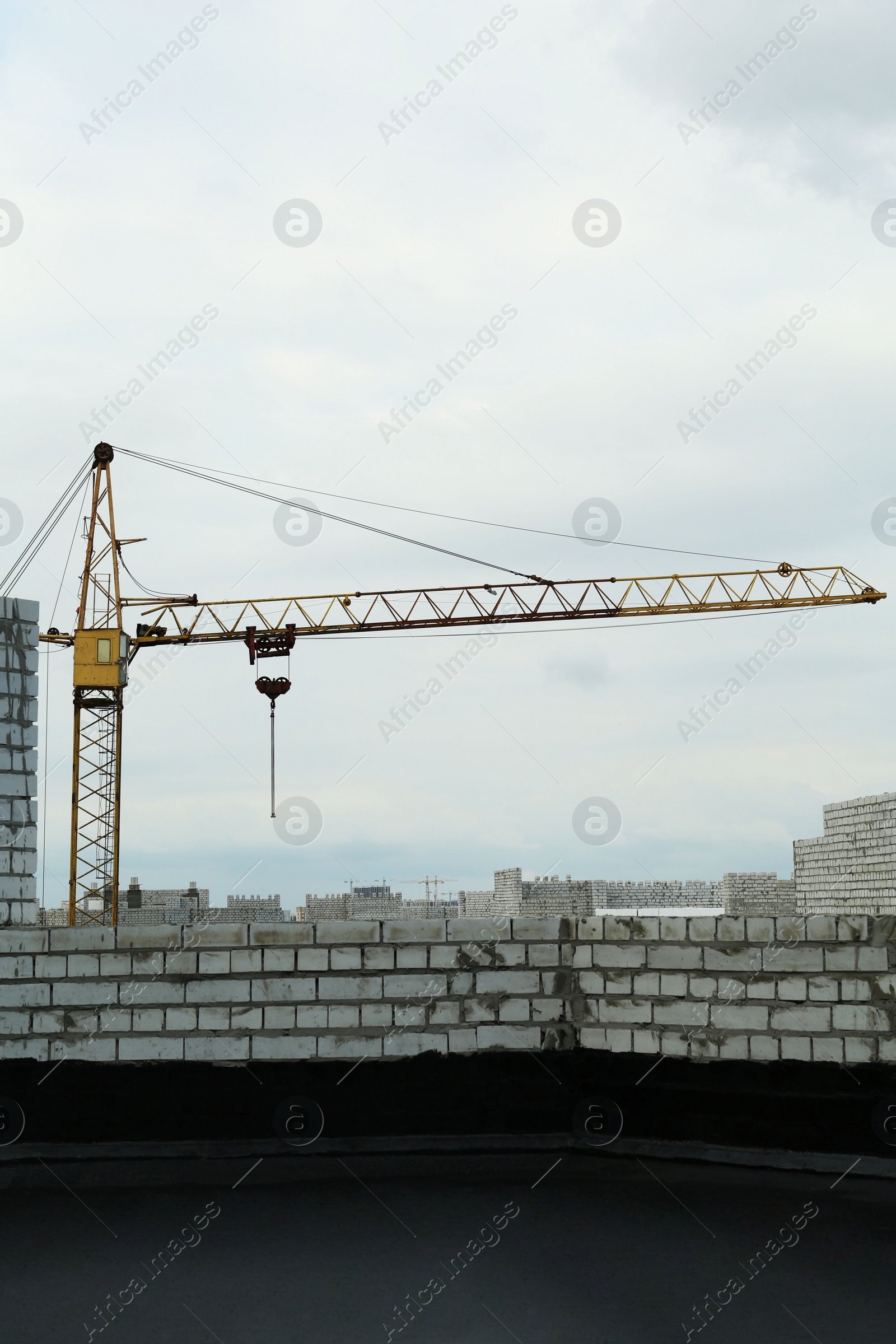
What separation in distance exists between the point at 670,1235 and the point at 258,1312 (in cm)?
223

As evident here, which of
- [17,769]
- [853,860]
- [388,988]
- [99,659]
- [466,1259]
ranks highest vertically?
[99,659]

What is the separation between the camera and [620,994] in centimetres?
705

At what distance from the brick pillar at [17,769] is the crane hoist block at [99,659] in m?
23.0

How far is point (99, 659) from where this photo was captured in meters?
31.0

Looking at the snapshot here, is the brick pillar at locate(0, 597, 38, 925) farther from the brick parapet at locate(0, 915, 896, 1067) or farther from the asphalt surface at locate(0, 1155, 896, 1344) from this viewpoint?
the asphalt surface at locate(0, 1155, 896, 1344)

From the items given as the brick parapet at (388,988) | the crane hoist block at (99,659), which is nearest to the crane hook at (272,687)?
the crane hoist block at (99,659)

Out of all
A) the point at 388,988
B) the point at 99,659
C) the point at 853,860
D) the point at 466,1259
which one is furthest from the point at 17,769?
the point at 99,659

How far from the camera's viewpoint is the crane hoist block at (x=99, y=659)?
3069 centimetres

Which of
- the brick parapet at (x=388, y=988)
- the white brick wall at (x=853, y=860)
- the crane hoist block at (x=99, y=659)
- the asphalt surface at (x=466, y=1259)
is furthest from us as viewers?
the crane hoist block at (x=99, y=659)

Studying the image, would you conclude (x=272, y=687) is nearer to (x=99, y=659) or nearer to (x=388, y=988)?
(x=99, y=659)

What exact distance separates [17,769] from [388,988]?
3.37m

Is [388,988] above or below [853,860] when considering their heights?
below

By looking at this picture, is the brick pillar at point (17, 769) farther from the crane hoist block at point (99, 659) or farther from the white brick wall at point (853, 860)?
the crane hoist block at point (99, 659)

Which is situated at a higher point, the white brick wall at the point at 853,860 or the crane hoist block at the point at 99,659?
the crane hoist block at the point at 99,659
